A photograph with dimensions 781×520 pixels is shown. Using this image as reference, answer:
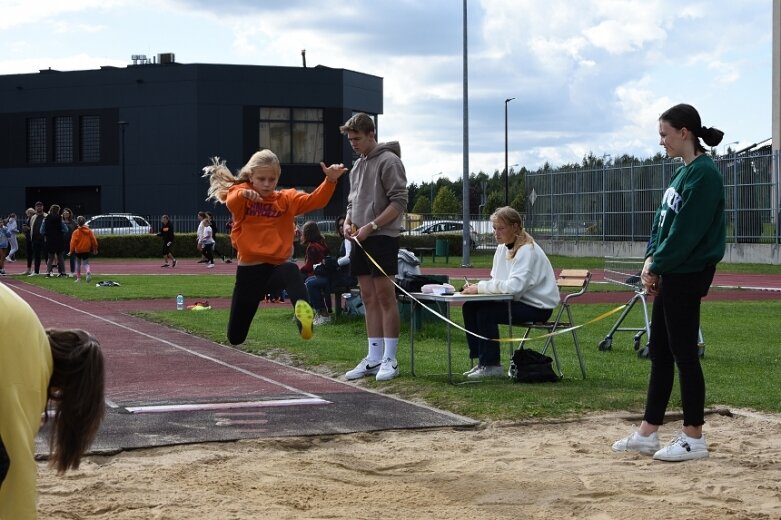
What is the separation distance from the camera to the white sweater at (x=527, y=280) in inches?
400

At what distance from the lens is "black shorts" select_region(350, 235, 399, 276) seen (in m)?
10.2

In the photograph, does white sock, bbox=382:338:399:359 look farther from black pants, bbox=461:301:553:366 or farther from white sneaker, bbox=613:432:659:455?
white sneaker, bbox=613:432:659:455

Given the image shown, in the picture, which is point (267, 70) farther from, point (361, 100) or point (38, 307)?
point (38, 307)

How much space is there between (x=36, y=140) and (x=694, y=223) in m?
59.8

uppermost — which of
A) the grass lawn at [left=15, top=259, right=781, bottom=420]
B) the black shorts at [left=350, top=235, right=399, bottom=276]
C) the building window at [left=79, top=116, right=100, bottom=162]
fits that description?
the building window at [left=79, top=116, right=100, bottom=162]

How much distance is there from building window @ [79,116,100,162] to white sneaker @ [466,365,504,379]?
5358 centimetres

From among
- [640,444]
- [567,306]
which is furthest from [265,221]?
[640,444]

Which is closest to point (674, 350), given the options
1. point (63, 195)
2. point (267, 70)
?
→ point (267, 70)

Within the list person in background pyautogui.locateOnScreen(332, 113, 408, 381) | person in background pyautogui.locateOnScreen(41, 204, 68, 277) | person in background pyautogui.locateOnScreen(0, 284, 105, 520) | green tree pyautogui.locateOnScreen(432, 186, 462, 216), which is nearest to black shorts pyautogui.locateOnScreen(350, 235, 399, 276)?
person in background pyautogui.locateOnScreen(332, 113, 408, 381)

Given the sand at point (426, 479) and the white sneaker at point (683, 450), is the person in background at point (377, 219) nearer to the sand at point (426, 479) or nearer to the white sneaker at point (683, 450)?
the sand at point (426, 479)

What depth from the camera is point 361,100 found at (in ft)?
209

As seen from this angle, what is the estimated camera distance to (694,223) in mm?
7012

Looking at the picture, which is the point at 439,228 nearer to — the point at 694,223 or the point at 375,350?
the point at 375,350

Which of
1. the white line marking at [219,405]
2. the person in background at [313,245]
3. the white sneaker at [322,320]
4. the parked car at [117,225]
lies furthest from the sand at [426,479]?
the parked car at [117,225]
